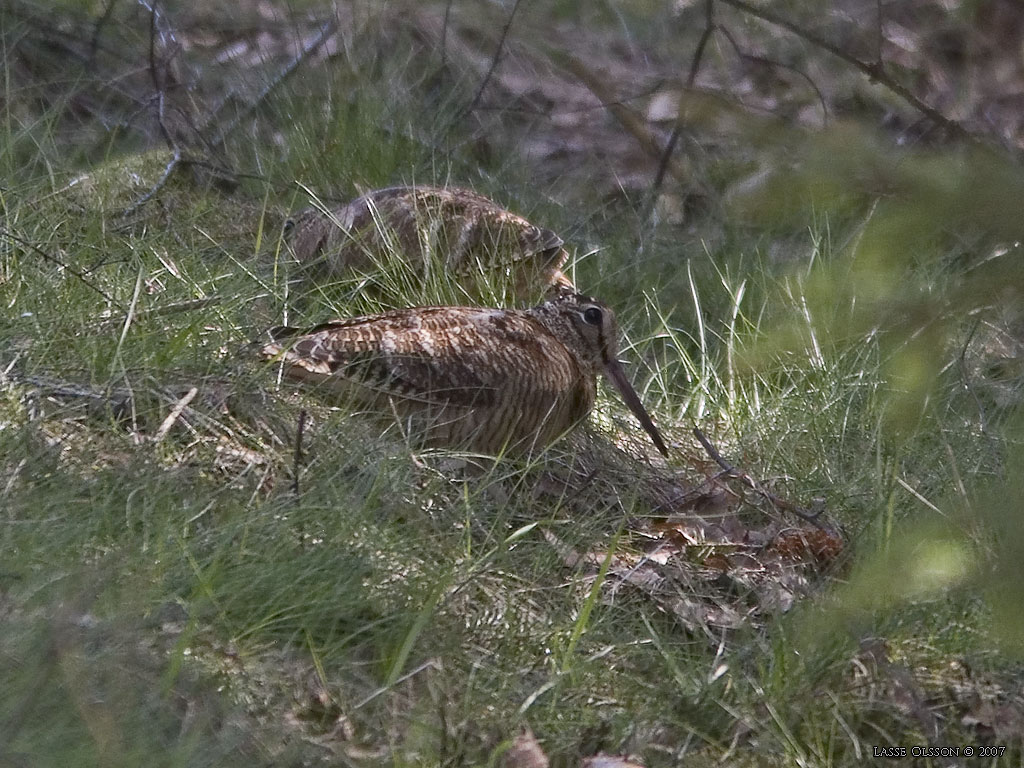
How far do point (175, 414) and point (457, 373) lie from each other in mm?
964

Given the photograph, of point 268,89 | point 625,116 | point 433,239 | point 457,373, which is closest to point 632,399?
point 457,373

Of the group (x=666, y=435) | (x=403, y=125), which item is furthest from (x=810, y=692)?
(x=403, y=125)

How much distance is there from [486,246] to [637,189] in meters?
1.93

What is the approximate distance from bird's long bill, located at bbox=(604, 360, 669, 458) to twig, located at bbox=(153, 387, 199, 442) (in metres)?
1.50

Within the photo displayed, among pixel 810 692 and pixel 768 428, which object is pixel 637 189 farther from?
pixel 810 692

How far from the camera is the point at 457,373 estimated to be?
430 cm

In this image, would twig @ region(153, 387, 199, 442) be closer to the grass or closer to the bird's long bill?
the grass

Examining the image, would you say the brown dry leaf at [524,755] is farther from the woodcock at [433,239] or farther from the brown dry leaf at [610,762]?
the woodcock at [433,239]

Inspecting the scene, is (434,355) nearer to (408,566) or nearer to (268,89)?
(408,566)

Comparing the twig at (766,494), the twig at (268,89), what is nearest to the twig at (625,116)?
the twig at (268,89)

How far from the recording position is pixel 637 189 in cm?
699

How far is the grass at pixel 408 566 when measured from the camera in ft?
8.56

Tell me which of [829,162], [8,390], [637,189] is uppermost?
[829,162]

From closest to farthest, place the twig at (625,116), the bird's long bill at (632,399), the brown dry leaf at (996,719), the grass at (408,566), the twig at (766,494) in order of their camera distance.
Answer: the grass at (408,566)
the brown dry leaf at (996,719)
the twig at (766,494)
the bird's long bill at (632,399)
the twig at (625,116)
